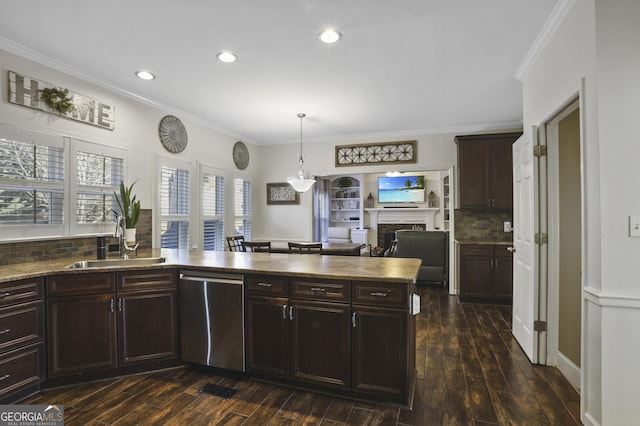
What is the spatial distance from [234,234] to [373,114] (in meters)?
3.05

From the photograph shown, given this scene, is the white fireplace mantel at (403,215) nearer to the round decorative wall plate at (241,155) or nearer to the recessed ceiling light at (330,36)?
the round decorative wall plate at (241,155)

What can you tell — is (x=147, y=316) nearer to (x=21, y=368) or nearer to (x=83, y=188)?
(x=21, y=368)

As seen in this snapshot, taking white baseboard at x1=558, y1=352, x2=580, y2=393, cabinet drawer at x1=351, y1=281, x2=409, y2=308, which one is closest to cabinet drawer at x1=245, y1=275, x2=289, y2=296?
cabinet drawer at x1=351, y1=281, x2=409, y2=308

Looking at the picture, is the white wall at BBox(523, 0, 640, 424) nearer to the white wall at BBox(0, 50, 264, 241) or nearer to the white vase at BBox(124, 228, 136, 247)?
the white vase at BBox(124, 228, 136, 247)

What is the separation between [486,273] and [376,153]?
104 inches

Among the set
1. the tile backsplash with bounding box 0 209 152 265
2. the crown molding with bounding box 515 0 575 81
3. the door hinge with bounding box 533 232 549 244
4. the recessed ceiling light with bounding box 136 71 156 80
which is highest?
the recessed ceiling light with bounding box 136 71 156 80

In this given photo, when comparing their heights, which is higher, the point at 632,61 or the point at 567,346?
the point at 632,61

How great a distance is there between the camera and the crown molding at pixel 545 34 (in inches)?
88.9

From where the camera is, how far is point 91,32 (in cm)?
262

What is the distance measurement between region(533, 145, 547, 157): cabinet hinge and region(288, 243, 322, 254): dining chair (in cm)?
255

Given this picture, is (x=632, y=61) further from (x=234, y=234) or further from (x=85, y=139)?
(x=234, y=234)

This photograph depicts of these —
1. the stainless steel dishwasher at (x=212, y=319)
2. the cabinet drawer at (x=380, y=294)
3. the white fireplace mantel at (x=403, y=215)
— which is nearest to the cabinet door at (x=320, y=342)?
the cabinet drawer at (x=380, y=294)

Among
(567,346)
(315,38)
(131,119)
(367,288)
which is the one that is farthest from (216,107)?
(567,346)

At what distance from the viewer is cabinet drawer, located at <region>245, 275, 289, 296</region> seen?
2.45m
